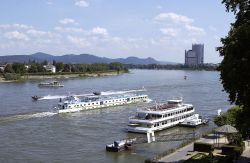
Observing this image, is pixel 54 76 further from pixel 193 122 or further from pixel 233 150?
pixel 233 150

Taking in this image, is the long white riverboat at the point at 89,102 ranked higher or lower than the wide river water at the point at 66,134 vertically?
higher

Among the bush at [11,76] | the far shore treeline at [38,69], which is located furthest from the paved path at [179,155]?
the far shore treeline at [38,69]

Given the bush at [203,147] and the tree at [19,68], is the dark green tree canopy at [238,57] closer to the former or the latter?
the bush at [203,147]

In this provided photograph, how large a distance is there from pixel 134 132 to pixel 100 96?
27.7 meters

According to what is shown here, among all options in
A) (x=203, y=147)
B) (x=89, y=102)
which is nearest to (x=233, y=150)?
(x=203, y=147)

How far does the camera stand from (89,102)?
206 feet

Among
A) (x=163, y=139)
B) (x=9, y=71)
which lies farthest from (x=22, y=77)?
(x=163, y=139)

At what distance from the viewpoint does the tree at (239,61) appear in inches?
736

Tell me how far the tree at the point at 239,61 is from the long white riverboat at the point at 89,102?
39.4m

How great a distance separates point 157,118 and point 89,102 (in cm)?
1974

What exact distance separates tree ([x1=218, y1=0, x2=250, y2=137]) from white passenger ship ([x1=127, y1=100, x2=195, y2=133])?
23.0 metres

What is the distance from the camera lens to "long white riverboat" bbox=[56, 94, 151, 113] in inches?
2317

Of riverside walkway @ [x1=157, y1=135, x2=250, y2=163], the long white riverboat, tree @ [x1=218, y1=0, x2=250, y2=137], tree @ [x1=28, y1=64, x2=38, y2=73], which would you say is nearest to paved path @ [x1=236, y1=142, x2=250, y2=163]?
riverside walkway @ [x1=157, y1=135, x2=250, y2=163]

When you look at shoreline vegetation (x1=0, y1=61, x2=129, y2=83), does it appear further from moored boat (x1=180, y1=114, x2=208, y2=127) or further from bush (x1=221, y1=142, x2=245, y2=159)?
bush (x1=221, y1=142, x2=245, y2=159)
